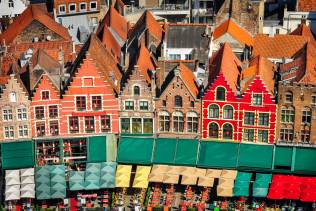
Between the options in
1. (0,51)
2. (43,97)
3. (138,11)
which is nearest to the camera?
(43,97)

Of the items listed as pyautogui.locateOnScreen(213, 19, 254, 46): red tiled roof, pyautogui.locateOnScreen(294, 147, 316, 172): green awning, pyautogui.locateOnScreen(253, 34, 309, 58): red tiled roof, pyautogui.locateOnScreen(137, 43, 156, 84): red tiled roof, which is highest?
pyautogui.locateOnScreen(213, 19, 254, 46): red tiled roof

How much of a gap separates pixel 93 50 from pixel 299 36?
2879 centimetres

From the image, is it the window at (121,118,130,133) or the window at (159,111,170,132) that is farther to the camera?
the window at (121,118,130,133)

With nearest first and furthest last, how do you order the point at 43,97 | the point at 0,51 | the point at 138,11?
the point at 43,97
the point at 0,51
the point at 138,11

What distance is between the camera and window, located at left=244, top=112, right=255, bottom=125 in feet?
352

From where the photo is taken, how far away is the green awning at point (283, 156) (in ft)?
349

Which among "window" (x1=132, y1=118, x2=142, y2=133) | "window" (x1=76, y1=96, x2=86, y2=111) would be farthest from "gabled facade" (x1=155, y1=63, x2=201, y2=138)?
"window" (x1=76, y1=96, x2=86, y2=111)

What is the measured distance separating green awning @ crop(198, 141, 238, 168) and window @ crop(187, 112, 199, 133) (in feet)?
6.13

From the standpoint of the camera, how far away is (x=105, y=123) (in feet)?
362

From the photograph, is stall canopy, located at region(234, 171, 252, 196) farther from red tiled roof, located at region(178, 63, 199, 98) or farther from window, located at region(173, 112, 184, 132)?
red tiled roof, located at region(178, 63, 199, 98)

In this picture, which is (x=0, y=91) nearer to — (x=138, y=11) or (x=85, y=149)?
(x=85, y=149)

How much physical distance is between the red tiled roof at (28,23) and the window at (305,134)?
37941 millimetres

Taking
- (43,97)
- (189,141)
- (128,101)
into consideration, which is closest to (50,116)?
(43,97)

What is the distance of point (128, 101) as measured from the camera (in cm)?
10925
